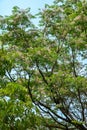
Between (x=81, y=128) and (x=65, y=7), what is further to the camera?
(x=65, y=7)

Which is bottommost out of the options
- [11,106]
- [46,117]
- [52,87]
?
[46,117]

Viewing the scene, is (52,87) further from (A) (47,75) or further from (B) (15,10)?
(B) (15,10)

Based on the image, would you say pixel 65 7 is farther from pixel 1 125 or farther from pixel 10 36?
pixel 1 125

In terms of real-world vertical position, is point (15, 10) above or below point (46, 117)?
above

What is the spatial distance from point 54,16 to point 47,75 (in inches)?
148

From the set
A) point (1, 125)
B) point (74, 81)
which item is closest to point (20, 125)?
point (1, 125)

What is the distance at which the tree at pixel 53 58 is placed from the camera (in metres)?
19.9

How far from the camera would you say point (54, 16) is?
22750mm

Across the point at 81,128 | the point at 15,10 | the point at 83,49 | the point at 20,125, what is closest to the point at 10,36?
the point at 15,10

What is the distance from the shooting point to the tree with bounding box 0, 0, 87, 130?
19.9 m

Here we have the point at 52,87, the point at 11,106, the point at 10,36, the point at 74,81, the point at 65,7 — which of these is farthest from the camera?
the point at 65,7

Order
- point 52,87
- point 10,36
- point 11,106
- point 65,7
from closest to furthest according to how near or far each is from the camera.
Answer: point 11,106 < point 52,87 < point 10,36 < point 65,7

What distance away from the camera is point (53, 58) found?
19812 millimetres

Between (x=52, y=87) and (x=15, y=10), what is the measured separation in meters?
5.02
